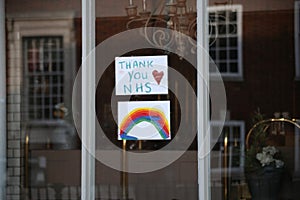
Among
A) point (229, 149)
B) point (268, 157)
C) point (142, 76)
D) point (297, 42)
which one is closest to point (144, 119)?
point (142, 76)

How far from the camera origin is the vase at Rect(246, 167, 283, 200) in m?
5.38

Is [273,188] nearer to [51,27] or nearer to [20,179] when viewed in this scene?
[20,179]

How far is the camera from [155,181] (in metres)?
5.86

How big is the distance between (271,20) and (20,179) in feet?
12.2

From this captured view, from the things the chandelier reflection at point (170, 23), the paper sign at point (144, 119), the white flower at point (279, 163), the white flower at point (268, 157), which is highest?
the chandelier reflection at point (170, 23)

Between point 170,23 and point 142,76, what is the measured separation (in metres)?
0.93

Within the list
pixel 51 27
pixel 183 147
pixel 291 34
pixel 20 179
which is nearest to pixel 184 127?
pixel 183 147

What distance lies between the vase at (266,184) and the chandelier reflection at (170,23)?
1327mm

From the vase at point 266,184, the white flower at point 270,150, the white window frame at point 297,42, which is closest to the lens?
the vase at point 266,184

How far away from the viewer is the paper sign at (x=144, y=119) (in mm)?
4742

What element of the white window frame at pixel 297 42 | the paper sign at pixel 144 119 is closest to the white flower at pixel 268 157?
the paper sign at pixel 144 119

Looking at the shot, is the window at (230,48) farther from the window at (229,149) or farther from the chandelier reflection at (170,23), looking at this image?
the chandelier reflection at (170,23)

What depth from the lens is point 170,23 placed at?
5.53 metres

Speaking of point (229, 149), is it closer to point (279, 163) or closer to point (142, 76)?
point (279, 163)
